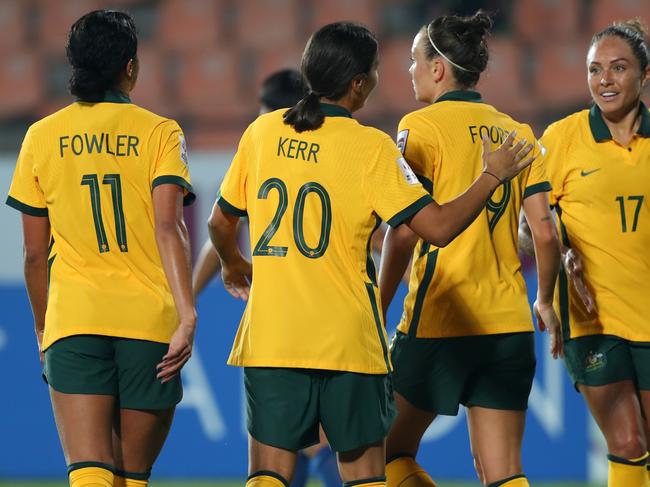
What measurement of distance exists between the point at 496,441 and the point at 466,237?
625mm

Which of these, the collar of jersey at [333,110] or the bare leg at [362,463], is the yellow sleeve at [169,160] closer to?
the collar of jersey at [333,110]

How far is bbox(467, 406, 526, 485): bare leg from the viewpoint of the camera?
142 inches

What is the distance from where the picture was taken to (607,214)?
13.1 ft

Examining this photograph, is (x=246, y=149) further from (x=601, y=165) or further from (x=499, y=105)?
(x=499, y=105)

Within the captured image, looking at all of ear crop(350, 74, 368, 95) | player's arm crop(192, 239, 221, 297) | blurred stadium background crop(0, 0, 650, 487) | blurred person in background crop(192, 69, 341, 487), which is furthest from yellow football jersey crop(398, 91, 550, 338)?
blurred stadium background crop(0, 0, 650, 487)

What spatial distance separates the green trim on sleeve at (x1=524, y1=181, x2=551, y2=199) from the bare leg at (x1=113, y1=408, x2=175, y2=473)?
1.26 m

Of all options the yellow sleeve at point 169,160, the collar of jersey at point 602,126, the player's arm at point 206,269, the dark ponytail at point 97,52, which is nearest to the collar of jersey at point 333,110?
the yellow sleeve at point 169,160

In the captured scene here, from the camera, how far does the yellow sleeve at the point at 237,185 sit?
10.9ft

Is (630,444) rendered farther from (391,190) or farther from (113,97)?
(113,97)

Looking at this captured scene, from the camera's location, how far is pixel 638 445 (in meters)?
3.99

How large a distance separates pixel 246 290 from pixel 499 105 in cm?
448

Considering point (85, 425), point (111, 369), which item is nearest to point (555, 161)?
point (111, 369)

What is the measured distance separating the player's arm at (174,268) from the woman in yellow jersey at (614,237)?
4.63 feet

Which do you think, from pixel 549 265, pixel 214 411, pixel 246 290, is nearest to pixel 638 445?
pixel 549 265
